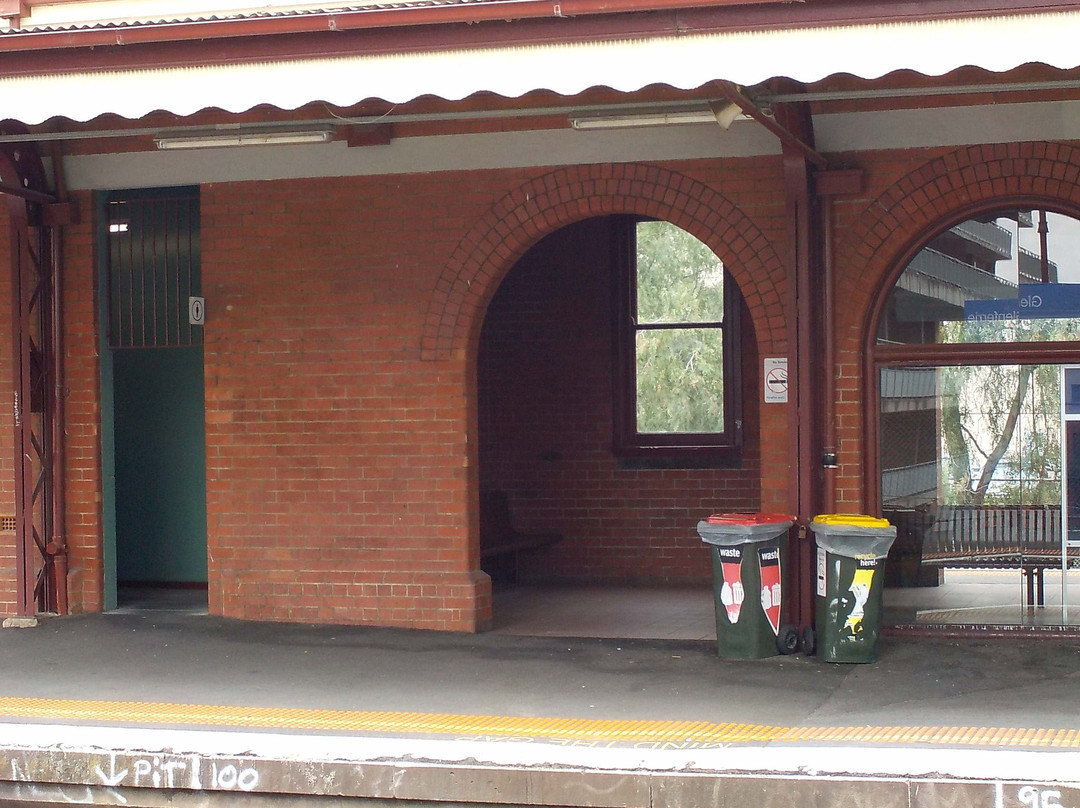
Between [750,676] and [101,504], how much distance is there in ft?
18.3

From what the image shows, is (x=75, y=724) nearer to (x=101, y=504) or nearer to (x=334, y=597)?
(x=334, y=597)

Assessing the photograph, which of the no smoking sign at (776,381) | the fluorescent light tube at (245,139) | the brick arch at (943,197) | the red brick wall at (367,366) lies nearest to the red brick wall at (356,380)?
the red brick wall at (367,366)

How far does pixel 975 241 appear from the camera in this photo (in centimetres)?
980

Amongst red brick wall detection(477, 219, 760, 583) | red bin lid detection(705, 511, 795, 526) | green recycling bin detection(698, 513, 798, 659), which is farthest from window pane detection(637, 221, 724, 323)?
green recycling bin detection(698, 513, 798, 659)

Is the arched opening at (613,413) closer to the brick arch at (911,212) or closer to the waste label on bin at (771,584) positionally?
the brick arch at (911,212)

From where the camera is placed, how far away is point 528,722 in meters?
7.49

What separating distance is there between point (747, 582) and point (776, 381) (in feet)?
4.97


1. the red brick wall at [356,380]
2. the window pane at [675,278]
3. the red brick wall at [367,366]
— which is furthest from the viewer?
the window pane at [675,278]

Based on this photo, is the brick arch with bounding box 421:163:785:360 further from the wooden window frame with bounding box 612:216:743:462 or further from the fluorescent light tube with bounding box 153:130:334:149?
the wooden window frame with bounding box 612:216:743:462

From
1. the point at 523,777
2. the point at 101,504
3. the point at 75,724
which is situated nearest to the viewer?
the point at 523,777

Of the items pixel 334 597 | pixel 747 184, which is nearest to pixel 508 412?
pixel 334 597

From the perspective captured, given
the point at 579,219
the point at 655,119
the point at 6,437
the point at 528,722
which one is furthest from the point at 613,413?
the point at 528,722

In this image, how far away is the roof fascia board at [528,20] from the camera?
707 centimetres

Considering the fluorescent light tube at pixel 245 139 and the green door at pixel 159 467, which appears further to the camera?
the green door at pixel 159 467
